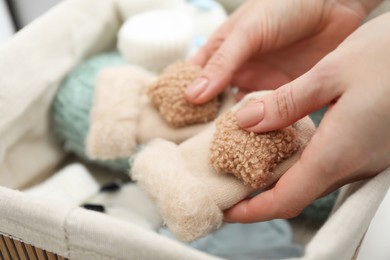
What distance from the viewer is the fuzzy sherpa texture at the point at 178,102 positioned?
1.83ft

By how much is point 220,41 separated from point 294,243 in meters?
0.30

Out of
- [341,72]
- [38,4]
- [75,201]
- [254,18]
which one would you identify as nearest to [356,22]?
[254,18]

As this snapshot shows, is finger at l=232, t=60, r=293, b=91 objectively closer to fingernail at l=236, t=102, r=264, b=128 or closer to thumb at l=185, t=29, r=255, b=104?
thumb at l=185, t=29, r=255, b=104

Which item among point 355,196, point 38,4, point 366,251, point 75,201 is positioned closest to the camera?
Result: point 355,196

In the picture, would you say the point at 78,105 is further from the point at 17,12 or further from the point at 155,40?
the point at 17,12

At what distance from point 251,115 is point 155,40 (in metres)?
0.30

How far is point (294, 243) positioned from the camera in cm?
64

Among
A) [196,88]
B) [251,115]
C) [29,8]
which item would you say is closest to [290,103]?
[251,115]

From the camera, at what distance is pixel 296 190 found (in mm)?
441

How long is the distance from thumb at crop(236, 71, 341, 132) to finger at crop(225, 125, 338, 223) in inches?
1.2

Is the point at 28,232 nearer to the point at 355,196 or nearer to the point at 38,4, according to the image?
the point at 355,196

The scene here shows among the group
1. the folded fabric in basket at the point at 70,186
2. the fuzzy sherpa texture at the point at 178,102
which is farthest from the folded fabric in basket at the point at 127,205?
the fuzzy sherpa texture at the point at 178,102

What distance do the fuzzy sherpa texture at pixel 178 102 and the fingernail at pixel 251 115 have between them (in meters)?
0.11

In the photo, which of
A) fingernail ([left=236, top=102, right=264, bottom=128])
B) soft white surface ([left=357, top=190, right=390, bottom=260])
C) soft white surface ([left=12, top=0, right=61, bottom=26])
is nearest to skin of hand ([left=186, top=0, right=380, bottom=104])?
fingernail ([left=236, top=102, right=264, bottom=128])
